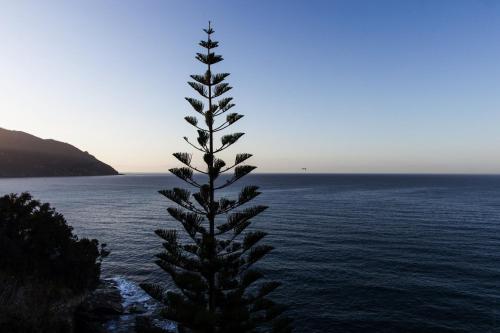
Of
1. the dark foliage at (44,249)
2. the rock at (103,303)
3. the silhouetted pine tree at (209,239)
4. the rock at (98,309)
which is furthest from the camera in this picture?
the dark foliage at (44,249)

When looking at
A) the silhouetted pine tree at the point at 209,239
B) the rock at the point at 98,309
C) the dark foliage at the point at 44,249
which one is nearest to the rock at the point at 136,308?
the rock at the point at 98,309

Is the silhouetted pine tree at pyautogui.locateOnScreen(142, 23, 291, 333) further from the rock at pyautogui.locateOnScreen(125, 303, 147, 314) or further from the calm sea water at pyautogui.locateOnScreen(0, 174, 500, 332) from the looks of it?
the rock at pyautogui.locateOnScreen(125, 303, 147, 314)

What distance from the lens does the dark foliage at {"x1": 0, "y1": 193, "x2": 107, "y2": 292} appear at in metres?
24.5

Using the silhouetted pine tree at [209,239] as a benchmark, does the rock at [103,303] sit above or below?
below

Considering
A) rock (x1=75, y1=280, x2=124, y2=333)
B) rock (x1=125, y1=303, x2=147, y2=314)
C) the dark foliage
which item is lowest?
rock (x1=125, y1=303, x2=147, y2=314)

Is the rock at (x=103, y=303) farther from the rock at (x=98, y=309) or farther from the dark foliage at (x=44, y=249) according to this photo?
the dark foliage at (x=44, y=249)

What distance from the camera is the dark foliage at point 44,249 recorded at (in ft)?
80.5

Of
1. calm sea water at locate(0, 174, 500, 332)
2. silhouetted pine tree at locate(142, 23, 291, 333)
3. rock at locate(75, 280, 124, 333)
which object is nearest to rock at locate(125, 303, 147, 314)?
rock at locate(75, 280, 124, 333)

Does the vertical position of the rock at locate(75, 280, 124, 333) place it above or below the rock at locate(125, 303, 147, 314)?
above

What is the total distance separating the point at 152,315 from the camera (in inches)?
985

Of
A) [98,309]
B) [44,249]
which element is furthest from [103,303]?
[44,249]

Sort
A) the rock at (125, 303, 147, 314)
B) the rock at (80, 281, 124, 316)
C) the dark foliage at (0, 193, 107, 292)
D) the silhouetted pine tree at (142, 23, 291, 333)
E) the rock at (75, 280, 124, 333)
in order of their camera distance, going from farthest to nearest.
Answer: the rock at (125, 303, 147, 314) → the dark foliage at (0, 193, 107, 292) → the rock at (80, 281, 124, 316) → the rock at (75, 280, 124, 333) → the silhouetted pine tree at (142, 23, 291, 333)

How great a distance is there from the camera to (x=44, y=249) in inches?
1075

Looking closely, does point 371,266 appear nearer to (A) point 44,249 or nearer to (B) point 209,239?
(B) point 209,239
